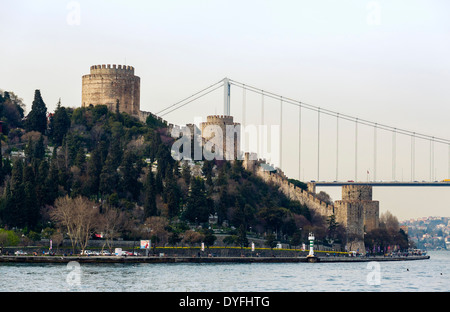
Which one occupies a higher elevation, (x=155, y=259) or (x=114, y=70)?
(x=114, y=70)

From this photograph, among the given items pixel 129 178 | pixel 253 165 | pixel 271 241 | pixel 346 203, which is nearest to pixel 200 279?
pixel 271 241

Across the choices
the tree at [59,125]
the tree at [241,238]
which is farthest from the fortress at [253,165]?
the tree at [241,238]

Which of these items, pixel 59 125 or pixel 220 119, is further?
pixel 220 119

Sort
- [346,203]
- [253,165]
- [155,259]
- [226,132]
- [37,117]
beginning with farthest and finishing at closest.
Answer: [226,132], [253,165], [346,203], [37,117], [155,259]

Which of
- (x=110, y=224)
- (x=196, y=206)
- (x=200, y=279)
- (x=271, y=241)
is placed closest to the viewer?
(x=200, y=279)

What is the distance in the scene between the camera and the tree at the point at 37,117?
10075cm

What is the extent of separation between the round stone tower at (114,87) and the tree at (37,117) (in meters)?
9.26

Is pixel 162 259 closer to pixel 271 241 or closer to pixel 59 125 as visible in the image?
pixel 271 241

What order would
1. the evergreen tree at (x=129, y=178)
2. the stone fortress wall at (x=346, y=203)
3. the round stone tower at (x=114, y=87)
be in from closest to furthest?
1. the evergreen tree at (x=129, y=178)
2. the stone fortress wall at (x=346, y=203)
3. the round stone tower at (x=114, y=87)

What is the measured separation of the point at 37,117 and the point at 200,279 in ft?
163

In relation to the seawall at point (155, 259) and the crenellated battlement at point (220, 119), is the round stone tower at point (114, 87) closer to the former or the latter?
the crenellated battlement at point (220, 119)

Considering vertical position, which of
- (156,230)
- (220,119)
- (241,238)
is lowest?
(241,238)

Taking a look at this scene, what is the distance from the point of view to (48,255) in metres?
72.9

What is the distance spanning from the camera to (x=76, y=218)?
7600 centimetres
